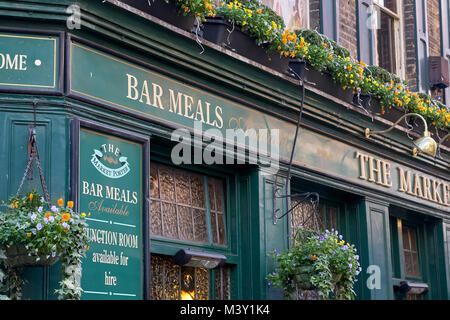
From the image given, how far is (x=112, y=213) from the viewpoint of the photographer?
28.6 ft

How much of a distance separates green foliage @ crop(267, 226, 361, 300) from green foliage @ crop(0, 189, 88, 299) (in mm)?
3097

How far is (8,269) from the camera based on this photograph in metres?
7.69

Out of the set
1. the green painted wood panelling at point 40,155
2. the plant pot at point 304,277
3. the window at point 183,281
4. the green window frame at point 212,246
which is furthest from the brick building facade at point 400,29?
the green painted wood panelling at point 40,155

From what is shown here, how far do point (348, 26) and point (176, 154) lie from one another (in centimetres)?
508

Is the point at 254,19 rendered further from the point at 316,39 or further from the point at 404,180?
the point at 404,180

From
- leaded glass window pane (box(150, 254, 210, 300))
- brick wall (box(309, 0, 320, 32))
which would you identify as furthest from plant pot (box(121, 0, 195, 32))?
brick wall (box(309, 0, 320, 32))

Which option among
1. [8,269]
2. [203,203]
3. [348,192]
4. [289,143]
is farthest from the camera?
[348,192]

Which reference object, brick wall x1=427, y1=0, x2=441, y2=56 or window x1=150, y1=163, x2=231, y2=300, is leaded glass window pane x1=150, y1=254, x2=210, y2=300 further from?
brick wall x1=427, y1=0, x2=441, y2=56

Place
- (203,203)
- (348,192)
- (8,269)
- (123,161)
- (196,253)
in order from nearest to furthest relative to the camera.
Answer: (8,269)
(123,161)
(196,253)
(203,203)
(348,192)

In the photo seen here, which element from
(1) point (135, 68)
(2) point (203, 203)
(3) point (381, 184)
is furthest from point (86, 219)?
(3) point (381, 184)

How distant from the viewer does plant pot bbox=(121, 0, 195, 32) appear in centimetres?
905

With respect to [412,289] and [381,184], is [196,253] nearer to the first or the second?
[381,184]

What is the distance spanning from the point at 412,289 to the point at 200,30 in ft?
20.5

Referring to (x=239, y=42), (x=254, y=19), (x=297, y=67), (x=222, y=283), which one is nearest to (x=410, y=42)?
(x=297, y=67)
